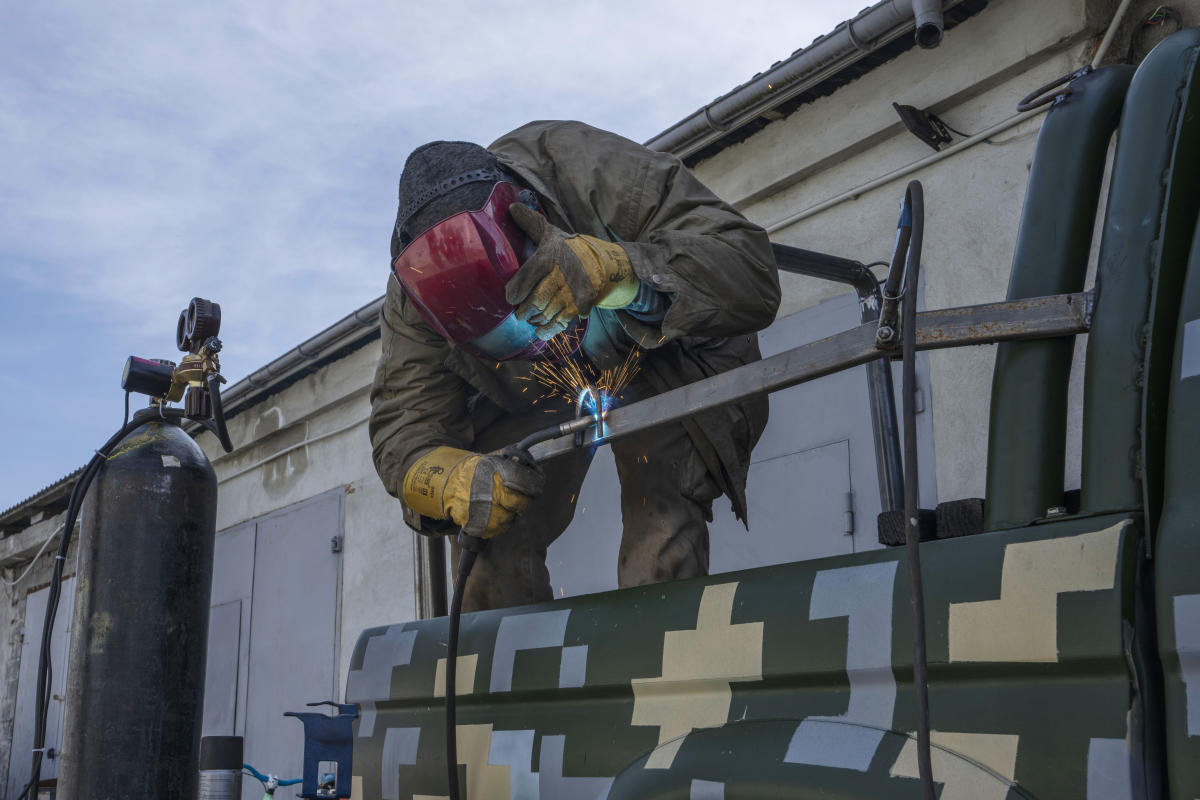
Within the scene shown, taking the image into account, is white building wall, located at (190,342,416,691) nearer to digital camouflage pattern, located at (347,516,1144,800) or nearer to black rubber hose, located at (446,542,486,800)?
black rubber hose, located at (446,542,486,800)

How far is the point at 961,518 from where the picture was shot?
1.67 meters

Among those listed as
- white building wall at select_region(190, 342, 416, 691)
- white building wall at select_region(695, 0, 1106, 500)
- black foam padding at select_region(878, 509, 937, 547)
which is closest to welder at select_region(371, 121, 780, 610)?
black foam padding at select_region(878, 509, 937, 547)

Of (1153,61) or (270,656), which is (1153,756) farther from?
(270,656)

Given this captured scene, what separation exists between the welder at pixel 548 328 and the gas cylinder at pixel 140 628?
4.56 ft

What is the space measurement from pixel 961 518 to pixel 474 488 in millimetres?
1047

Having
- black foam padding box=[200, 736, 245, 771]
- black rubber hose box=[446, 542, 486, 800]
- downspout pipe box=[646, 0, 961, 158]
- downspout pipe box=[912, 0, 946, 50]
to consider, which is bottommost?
black foam padding box=[200, 736, 245, 771]

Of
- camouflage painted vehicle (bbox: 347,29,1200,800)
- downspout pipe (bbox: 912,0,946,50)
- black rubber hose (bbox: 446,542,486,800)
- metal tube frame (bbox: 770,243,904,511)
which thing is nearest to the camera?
camouflage painted vehicle (bbox: 347,29,1200,800)

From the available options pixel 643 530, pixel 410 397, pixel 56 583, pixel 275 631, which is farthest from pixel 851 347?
pixel 275 631

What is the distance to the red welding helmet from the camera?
2.39 metres

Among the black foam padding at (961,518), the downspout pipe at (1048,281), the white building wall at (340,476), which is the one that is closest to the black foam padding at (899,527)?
the black foam padding at (961,518)

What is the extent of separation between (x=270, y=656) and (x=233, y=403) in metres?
2.08

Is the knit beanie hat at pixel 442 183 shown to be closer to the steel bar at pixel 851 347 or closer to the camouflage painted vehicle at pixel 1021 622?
the steel bar at pixel 851 347

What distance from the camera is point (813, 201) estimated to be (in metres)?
5.11

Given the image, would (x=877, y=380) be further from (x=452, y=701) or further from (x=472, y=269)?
(x=452, y=701)
